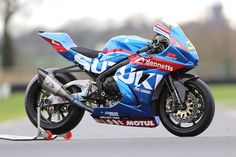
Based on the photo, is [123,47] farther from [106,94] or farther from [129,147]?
[129,147]

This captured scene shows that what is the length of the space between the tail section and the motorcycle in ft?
0.43

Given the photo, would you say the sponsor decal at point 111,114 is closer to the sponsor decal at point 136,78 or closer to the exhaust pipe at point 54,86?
the exhaust pipe at point 54,86

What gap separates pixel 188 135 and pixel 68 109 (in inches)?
63.0

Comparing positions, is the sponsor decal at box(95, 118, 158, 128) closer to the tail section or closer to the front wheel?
the front wheel

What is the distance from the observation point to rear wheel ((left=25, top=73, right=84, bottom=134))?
8.66 metres

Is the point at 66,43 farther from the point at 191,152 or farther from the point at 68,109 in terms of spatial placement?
the point at 191,152

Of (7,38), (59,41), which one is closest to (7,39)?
(7,38)

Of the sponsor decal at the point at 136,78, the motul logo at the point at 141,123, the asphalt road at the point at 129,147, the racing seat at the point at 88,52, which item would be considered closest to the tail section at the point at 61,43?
the racing seat at the point at 88,52

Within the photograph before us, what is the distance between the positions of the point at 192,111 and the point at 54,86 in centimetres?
180

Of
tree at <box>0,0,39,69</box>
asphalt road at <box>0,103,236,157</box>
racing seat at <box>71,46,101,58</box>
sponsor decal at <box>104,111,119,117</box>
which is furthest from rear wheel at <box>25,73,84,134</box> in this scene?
tree at <box>0,0,39,69</box>

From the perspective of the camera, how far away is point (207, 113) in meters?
8.01

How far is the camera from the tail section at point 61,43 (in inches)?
346

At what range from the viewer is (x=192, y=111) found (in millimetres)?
8055

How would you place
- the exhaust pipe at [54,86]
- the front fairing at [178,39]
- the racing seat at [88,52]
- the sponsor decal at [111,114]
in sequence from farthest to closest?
the racing seat at [88,52] → the exhaust pipe at [54,86] → the sponsor decal at [111,114] → the front fairing at [178,39]
